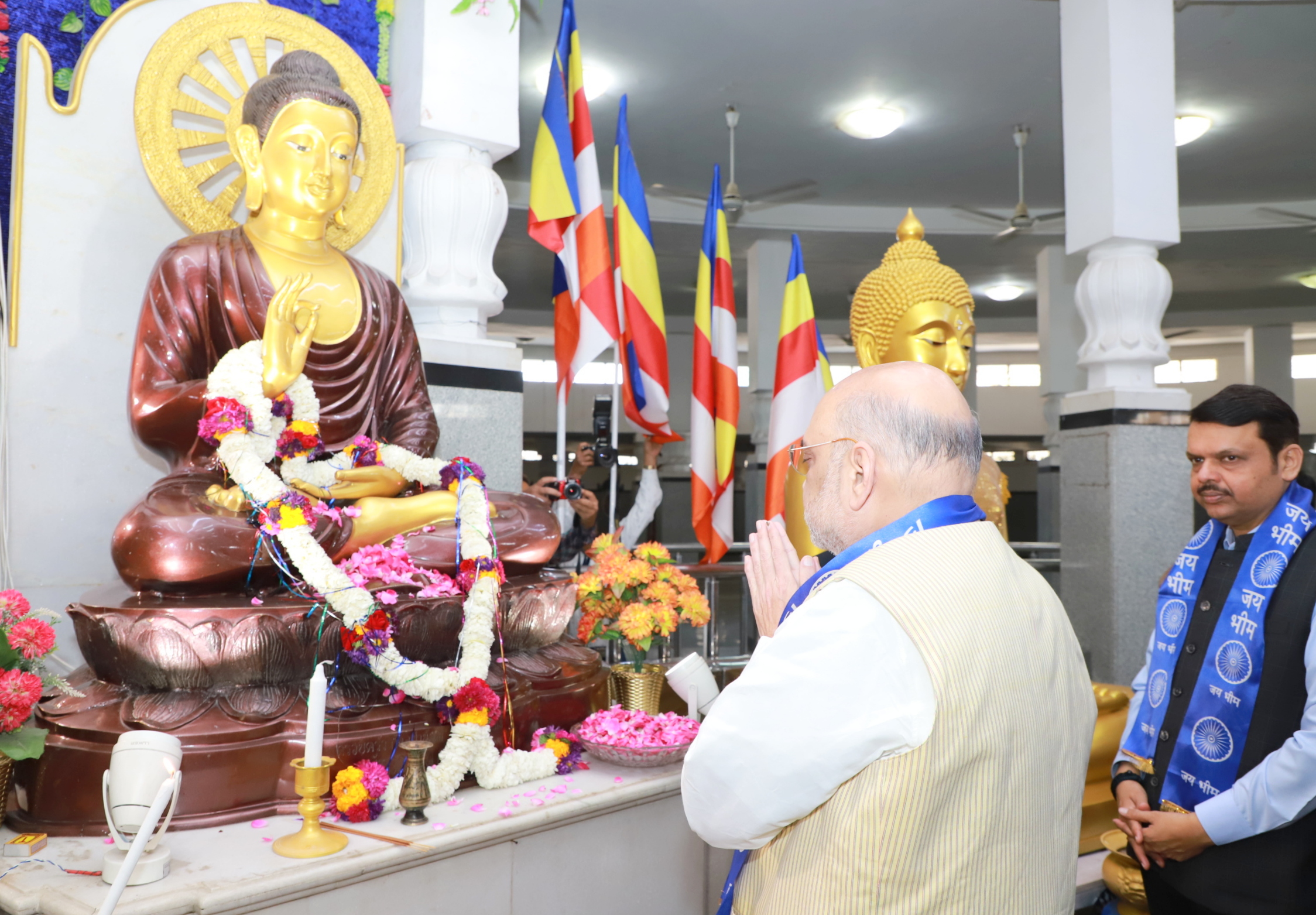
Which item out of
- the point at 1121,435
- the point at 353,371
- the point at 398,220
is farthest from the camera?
the point at 1121,435

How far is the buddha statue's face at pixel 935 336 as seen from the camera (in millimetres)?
3398

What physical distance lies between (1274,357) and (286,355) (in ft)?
45.5

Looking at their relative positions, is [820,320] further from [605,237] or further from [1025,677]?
[1025,677]

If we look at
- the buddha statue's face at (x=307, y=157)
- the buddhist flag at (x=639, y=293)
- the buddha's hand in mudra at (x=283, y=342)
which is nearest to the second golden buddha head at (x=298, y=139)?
the buddha statue's face at (x=307, y=157)

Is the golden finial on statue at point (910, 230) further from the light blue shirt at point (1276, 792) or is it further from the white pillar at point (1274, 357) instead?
the white pillar at point (1274, 357)

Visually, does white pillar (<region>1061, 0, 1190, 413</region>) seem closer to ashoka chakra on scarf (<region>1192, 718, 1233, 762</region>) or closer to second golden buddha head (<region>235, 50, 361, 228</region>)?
ashoka chakra on scarf (<region>1192, 718, 1233, 762</region>)

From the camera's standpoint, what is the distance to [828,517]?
4.36 feet

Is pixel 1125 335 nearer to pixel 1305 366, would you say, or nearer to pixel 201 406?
pixel 201 406

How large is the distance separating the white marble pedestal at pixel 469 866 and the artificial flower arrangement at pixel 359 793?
1.1 inches

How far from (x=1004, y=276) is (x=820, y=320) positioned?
11.6ft

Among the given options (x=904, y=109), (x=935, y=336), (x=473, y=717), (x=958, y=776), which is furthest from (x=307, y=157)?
(x=904, y=109)

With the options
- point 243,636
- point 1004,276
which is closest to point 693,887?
point 243,636

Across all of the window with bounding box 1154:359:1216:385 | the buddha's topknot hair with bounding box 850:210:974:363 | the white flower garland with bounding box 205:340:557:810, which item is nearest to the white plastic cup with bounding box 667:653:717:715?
the white flower garland with bounding box 205:340:557:810

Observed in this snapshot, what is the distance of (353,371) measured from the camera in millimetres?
2840
